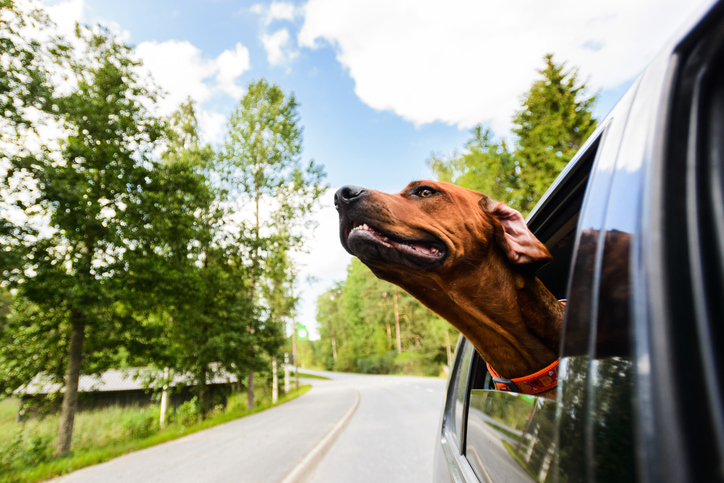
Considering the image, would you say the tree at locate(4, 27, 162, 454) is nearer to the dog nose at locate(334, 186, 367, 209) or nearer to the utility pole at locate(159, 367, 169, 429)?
the utility pole at locate(159, 367, 169, 429)

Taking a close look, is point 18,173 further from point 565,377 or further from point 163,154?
point 565,377

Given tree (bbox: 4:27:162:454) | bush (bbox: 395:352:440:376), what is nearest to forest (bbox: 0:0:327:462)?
tree (bbox: 4:27:162:454)

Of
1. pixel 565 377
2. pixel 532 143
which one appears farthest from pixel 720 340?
pixel 532 143

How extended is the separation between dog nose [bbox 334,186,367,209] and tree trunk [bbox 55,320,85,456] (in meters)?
11.4

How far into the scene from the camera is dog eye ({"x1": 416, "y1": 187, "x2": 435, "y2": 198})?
1786 millimetres

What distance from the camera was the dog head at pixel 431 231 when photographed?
60.2 inches

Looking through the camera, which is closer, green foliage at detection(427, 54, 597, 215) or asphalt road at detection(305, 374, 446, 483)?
asphalt road at detection(305, 374, 446, 483)

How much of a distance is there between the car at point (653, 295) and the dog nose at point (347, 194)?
→ 3.39ft

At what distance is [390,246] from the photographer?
1592mm

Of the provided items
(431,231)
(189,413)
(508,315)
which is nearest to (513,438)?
(508,315)

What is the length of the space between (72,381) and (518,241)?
513 inches

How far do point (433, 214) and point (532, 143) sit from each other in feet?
56.5

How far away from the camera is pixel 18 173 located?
8.96 meters

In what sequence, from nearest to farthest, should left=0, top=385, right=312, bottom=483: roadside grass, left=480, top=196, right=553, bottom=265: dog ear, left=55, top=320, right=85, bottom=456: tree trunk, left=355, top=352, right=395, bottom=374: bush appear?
left=480, top=196, right=553, bottom=265: dog ear → left=0, top=385, right=312, bottom=483: roadside grass → left=55, top=320, right=85, bottom=456: tree trunk → left=355, top=352, right=395, bottom=374: bush
